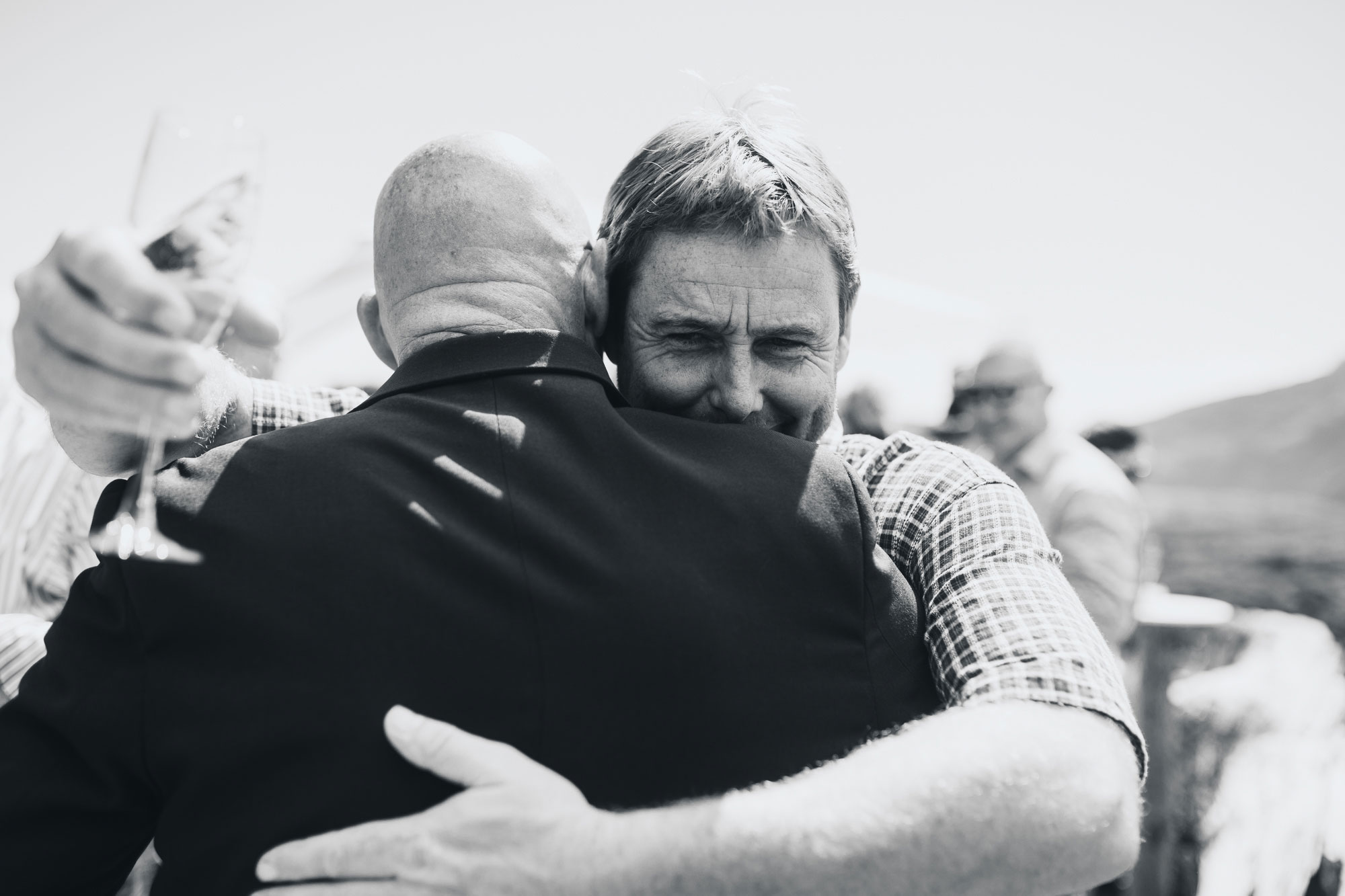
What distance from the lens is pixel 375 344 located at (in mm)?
2082

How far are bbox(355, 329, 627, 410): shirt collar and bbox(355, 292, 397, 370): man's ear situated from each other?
50 centimetres

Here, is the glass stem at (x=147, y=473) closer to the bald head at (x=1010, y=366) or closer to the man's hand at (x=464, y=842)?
the man's hand at (x=464, y=842)

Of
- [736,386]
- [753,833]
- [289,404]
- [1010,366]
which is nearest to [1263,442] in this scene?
[1010,366]

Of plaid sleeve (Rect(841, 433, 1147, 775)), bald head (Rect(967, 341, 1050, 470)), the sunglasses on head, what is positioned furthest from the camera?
the sunglasses on head

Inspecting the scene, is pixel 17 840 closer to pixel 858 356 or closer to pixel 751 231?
pixel 751 231

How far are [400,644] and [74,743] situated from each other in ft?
1.48

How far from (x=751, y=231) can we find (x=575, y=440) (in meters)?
0.77

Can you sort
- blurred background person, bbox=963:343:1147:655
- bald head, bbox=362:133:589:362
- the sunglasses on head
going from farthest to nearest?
the sunglasses on head < blurred background person, bbox=963:343:1147:655 < bald head, bbox=362:133:589:362

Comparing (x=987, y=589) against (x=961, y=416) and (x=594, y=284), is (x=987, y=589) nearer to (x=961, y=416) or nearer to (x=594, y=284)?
(x=594, y=284)

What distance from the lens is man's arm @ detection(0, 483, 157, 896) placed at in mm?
1291

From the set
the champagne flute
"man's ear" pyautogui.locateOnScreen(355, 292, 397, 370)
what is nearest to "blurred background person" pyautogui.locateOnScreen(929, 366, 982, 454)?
"man's ear" pyautogui.locateOnScreen(355, 292, 397, 370)

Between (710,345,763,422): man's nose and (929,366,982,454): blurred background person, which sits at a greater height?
(710,345,763,422): man's nose

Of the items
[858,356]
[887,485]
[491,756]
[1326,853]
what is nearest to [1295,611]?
[858,356]

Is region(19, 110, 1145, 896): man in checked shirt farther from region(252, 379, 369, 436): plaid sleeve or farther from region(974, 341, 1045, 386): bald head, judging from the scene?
region(974, 341, 1045, 386): bald head
